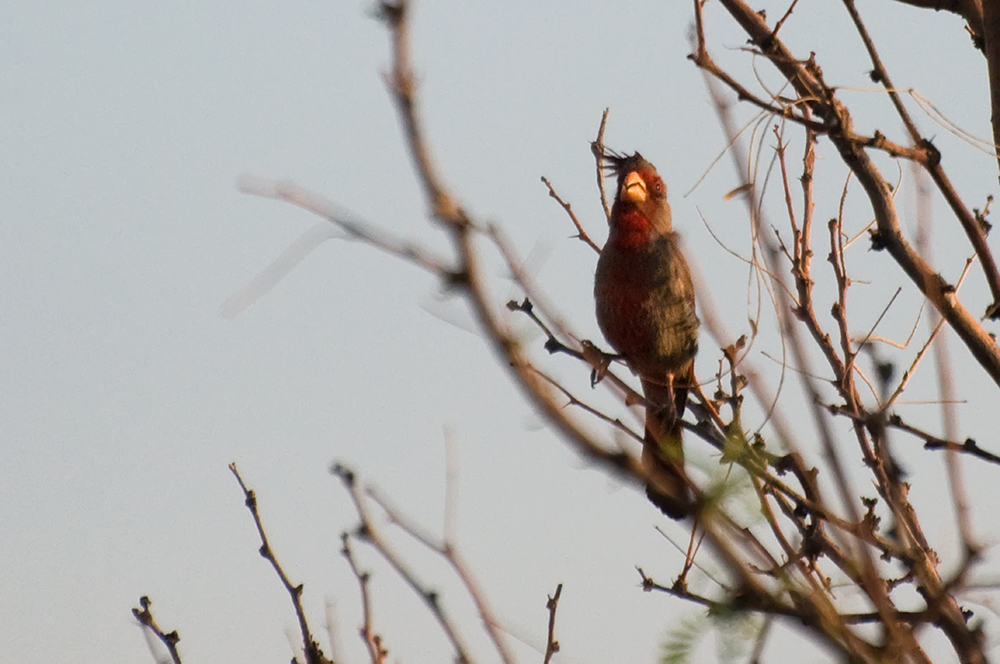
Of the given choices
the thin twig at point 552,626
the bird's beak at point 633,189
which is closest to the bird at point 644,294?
the bird's beak at point 633,189

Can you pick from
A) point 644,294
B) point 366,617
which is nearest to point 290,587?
point 366,617

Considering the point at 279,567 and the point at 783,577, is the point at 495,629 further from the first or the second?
the point at 279,567

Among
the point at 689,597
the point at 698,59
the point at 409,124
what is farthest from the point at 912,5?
the point at 409,124

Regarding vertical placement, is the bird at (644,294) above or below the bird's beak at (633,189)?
below

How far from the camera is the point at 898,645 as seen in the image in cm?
148

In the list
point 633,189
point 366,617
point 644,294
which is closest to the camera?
point 366,617

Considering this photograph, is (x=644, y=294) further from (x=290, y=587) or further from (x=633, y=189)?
(x=290, y=587)

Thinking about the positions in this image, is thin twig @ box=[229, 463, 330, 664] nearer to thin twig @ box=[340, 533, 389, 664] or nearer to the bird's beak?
thin twig @ box=[340, 533, 389, 664]

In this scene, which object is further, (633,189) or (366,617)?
(633,189)

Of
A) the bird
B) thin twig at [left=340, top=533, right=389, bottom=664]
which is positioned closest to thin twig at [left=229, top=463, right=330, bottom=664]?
thin twig at [left=340, top=533, right=389, bottom=664]

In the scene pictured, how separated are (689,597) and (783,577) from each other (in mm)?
1203

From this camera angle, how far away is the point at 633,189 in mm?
6453

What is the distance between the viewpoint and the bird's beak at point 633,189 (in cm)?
643

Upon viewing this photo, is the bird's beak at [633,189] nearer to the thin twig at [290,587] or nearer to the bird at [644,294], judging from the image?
the bird at [644,294]
